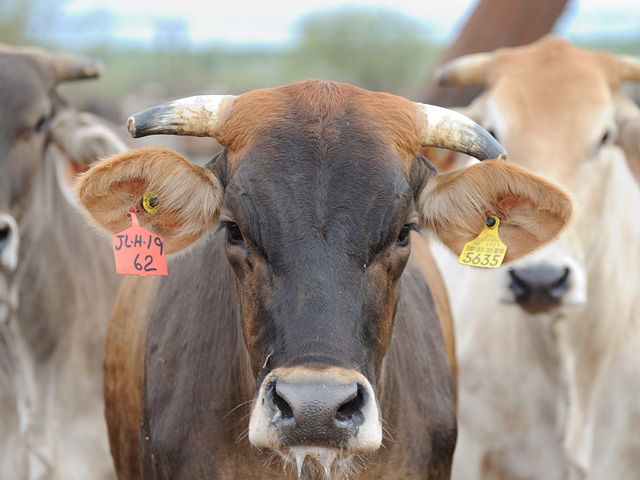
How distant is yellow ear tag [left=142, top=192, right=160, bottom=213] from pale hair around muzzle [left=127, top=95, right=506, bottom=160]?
0.21m

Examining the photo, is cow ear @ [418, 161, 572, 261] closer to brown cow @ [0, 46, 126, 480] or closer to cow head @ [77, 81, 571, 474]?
cow head @ [77, 81, 571, 474]

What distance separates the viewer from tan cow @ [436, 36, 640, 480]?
15.0ft

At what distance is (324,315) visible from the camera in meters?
2.73

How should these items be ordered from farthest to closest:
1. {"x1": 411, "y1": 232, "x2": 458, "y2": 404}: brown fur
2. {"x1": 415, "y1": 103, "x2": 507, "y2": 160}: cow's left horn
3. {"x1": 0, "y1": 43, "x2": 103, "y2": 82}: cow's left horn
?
1. {"x1": 0, "y1": 43, "x2": 103, "y2": 82}: cow's left horn
2. {"x1": 411, "y1": 232, "x2": 458, "y2": 404}: brown fur
3. {"x1": 415, "y1": 103, "x2": 507, "y2": 160}: cow's left horn

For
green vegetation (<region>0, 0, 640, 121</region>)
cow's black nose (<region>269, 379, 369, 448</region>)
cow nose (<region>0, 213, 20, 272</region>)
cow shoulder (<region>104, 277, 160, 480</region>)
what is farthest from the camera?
green vegetation (<region>0, 0, 640, 121</region>)

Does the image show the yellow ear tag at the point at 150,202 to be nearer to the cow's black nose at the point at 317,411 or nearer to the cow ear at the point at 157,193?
the cow ear at the point at 157,193

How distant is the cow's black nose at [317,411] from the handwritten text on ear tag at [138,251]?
2.57 ft

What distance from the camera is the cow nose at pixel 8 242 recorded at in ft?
14.9

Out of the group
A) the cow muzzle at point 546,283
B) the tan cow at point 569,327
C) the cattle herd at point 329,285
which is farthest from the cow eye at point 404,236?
the tan cow at point 569,327

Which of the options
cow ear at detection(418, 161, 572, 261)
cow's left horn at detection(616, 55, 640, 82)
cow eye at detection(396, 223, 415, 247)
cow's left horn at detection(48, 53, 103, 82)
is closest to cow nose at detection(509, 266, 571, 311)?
→ cow ear at detection(418, 161, 572, 261)

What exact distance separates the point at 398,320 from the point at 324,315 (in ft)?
2.78

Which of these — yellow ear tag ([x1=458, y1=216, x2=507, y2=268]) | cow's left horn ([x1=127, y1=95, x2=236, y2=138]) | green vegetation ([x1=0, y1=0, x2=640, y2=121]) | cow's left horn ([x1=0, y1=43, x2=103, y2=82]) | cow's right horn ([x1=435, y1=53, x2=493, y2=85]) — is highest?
cow's left horn ([x1=127, y1=95, x2=236, y2=138])

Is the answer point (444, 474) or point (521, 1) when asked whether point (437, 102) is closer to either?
point (521, 1)

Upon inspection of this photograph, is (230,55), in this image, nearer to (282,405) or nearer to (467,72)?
(467,72)
